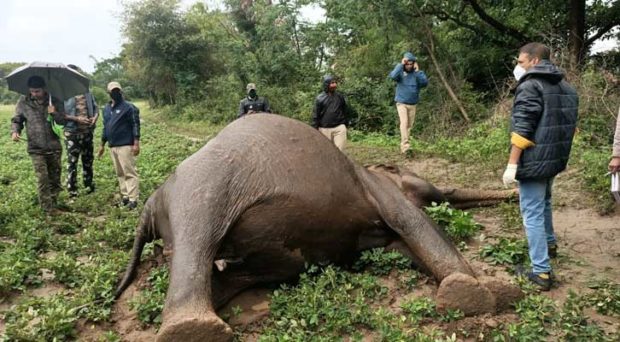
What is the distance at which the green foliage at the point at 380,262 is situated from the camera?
3.74 meters

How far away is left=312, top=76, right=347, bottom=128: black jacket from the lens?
25.5 feet

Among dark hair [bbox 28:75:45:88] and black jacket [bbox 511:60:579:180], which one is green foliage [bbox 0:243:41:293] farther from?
black jacket [bbox 511:60:579:180]

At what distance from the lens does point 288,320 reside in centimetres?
308

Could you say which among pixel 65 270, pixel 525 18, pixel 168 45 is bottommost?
pixel 65 270

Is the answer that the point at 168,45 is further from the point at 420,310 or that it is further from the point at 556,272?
the point at 420,310

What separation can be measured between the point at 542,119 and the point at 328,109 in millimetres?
4699

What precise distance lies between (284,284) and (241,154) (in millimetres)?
944

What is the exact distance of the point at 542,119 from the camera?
3.29m

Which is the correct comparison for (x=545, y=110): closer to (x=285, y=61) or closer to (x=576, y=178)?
(x=576, y=178)

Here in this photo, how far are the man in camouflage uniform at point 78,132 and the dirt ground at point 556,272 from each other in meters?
3.79

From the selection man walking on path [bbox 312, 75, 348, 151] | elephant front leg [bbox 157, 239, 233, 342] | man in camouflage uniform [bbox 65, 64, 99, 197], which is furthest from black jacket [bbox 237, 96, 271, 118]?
elephant front leg [bbox 157, 239, 233, 342]

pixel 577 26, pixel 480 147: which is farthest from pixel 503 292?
pixel 577 26

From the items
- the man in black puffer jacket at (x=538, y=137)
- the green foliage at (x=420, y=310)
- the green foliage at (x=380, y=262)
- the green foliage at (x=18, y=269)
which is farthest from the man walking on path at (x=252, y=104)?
the green foliage at (x=420, y=310)

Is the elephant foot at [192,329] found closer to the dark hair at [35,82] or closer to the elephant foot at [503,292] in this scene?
the elephant foot at [503,292]
